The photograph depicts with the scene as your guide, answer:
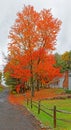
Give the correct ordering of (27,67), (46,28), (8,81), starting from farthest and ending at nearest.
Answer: (8,81) → (27,67) → (46,28)

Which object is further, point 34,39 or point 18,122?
point 34,39

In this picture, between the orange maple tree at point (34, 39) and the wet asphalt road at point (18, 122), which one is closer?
the wet asphalt road at point (18, 122)

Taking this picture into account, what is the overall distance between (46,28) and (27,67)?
855cm

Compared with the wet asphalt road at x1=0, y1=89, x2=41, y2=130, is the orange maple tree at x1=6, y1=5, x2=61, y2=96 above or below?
above

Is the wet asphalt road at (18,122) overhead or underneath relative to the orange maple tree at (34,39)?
underneath

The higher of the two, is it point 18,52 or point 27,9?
point 27,9

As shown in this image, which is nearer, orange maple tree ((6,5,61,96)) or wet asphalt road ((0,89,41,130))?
wet asphalt road ((0,89,41,130))

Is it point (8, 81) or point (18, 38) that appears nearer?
point (18, 38)

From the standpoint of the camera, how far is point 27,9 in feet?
209

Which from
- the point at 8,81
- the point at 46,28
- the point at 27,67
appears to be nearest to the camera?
the point at 46,28

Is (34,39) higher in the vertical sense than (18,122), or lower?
higher

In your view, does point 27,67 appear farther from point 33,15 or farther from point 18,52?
point 33,15

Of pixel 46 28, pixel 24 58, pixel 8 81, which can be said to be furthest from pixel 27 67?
pixel 8 81

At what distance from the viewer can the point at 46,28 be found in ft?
202
